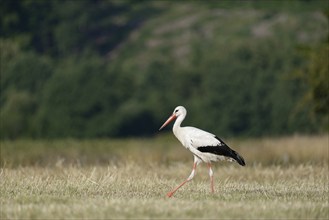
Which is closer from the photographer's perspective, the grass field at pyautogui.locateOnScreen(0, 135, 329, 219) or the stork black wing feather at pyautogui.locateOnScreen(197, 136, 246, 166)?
the grass field at pyautogui.locateOnScreen(0, 135, 329, 219)

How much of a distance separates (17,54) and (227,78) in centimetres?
1677

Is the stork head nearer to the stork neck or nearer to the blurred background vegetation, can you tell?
the stork neck

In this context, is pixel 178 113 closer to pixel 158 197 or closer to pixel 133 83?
pixel 158 197

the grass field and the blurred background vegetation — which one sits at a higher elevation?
the grass field

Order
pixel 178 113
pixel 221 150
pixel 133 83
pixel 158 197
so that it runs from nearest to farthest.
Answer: pixel 158 197 → pixel 221 150 → pixel 178 113 → pixel 133 83

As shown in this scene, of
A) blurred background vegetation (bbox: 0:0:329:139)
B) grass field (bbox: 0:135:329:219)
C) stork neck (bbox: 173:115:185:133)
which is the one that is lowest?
blurred background vegetation (bbox: 0:0:329:139)

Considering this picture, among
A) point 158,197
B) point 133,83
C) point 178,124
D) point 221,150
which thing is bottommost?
point 133,83

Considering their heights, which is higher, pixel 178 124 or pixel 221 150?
pixel 178 124

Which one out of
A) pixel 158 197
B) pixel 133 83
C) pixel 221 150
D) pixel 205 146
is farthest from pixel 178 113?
pixel 133 83

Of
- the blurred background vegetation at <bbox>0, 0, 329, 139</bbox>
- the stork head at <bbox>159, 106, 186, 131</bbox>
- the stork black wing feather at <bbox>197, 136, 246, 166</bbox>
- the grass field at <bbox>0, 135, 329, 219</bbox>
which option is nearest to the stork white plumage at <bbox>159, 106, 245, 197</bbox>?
the stork black wing feather at <bbox>197, 136, 246, 166</bbox>

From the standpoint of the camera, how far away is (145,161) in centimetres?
2614

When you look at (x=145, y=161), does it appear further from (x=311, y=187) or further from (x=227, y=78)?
(x=227, y=78)

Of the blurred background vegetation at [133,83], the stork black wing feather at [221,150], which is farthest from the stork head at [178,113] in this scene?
the blurred background vegetation at [133,83]

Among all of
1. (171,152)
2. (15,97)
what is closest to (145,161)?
(171,152)
